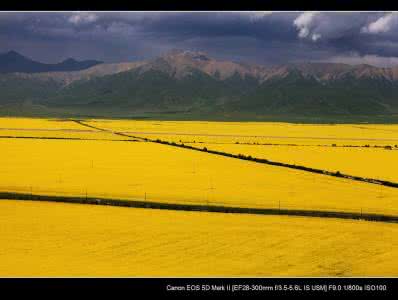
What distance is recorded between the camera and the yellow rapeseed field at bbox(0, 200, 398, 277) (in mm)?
16547

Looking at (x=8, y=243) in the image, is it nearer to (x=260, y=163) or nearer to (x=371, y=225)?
(x=371, y=225)

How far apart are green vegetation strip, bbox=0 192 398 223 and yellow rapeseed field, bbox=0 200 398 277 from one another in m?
0.65

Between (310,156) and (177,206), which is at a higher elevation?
(310,156)

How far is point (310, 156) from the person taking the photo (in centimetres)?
5134

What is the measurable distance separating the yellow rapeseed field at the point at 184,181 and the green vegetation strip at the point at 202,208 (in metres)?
1.43

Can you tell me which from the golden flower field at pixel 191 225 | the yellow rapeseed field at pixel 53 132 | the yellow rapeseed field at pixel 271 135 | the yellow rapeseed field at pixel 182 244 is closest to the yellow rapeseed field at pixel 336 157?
the golden flower field at pixel 191 225

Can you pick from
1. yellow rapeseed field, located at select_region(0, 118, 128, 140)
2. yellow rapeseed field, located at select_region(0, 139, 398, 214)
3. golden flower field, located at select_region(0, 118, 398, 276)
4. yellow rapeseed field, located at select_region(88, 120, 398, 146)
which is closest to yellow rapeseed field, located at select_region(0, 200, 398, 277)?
golden flower field, located at select_region(0, 118, 398, 276)

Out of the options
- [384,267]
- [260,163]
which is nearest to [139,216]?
[384,267]

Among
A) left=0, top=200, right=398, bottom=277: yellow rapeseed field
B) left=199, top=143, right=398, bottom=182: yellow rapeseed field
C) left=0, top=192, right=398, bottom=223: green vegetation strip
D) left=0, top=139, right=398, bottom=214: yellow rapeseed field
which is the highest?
left=199, top=143, right=398, bottom=182: yellow rapeseed field

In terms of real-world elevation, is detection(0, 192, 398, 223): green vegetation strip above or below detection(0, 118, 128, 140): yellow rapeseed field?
below

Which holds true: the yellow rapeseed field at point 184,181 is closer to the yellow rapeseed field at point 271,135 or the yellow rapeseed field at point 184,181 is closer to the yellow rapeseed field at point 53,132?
the yellow rapeseed field at point 53,132

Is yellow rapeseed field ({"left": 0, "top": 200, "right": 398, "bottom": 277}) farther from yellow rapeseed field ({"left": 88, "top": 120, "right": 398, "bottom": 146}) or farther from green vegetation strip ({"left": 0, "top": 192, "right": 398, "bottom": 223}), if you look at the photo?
yellow rapeseed field ({"left": 88, "top": 120, "right": 398, "bottom": 146})
